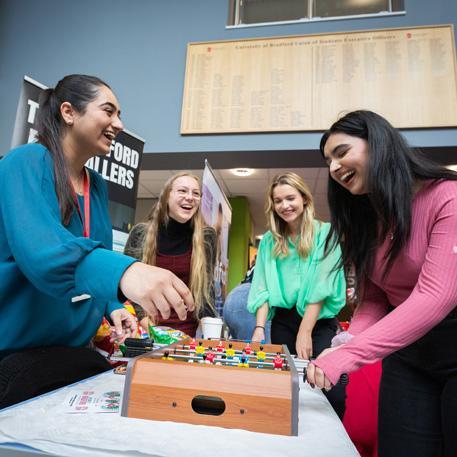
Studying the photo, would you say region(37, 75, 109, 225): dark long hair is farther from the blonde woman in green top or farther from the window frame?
the window frame

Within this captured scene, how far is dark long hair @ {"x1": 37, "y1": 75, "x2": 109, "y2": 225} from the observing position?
3.07ft

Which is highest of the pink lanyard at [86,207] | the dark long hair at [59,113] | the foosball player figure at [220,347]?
the dark long hair at [59,113]

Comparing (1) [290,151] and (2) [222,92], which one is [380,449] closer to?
(1) [290,151]

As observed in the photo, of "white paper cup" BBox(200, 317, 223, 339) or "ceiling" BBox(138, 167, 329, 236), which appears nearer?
"white paper cup" BBox(200, 317, 223, 339)

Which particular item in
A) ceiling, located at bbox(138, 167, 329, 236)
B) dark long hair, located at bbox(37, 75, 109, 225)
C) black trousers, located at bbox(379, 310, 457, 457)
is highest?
ceiling, located at bbox(138, 167, 329, 236)

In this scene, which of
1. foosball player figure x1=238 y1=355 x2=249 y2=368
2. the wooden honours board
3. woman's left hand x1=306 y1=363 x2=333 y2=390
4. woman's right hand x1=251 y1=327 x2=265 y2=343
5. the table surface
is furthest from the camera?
the wooden honours board

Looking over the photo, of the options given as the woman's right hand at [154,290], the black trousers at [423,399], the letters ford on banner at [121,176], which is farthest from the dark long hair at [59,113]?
the letters ford on banner at [121,176]

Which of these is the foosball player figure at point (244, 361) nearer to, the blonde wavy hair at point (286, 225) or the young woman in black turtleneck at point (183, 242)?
the blonde wavy hair at point (286, 225)

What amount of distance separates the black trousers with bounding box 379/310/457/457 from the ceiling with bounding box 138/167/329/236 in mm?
3812

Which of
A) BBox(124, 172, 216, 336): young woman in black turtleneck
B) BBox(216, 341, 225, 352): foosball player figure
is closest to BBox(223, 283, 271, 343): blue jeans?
BBox(124, 172, 216, 336): young woman in black turtleneck

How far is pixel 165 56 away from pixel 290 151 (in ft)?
5.26

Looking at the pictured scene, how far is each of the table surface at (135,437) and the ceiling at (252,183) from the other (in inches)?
169

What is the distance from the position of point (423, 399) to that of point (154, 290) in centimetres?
89

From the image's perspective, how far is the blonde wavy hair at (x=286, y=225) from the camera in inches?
70.0
